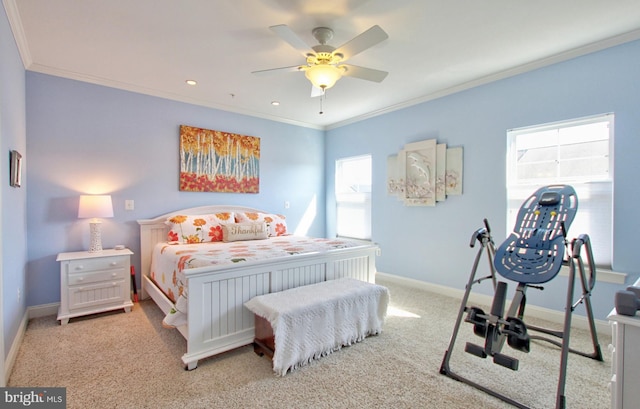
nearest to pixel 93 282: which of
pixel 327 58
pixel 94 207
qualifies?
pixel 94 207

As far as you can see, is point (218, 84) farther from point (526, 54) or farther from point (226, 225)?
point (526, 54)

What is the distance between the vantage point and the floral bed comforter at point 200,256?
8.12 ft

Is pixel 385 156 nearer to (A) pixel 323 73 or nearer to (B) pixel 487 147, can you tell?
(B) pixel 487 147

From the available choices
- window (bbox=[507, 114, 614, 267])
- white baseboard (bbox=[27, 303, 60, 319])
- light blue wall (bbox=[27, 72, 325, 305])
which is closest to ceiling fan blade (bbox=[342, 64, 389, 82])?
window (bbox=[507, 114, 614, 267])

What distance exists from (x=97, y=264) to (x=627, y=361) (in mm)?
3988

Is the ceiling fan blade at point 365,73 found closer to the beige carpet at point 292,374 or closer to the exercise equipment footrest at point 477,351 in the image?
A: the exercise equipment footrest at point 477,351

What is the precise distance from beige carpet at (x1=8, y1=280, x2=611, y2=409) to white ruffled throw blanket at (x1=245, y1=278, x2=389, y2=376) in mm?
92

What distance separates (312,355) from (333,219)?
338cm

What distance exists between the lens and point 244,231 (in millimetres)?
3744

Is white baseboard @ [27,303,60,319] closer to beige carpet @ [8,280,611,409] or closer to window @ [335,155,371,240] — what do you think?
beige carpet @ [8,280,611,409]

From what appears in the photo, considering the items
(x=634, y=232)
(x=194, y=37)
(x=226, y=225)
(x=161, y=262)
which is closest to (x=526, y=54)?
(x=634, y=232)

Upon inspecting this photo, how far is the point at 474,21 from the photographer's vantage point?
92.2 inches

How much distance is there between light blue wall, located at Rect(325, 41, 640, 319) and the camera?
261 cm

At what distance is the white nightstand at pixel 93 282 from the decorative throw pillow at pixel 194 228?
53 cm
